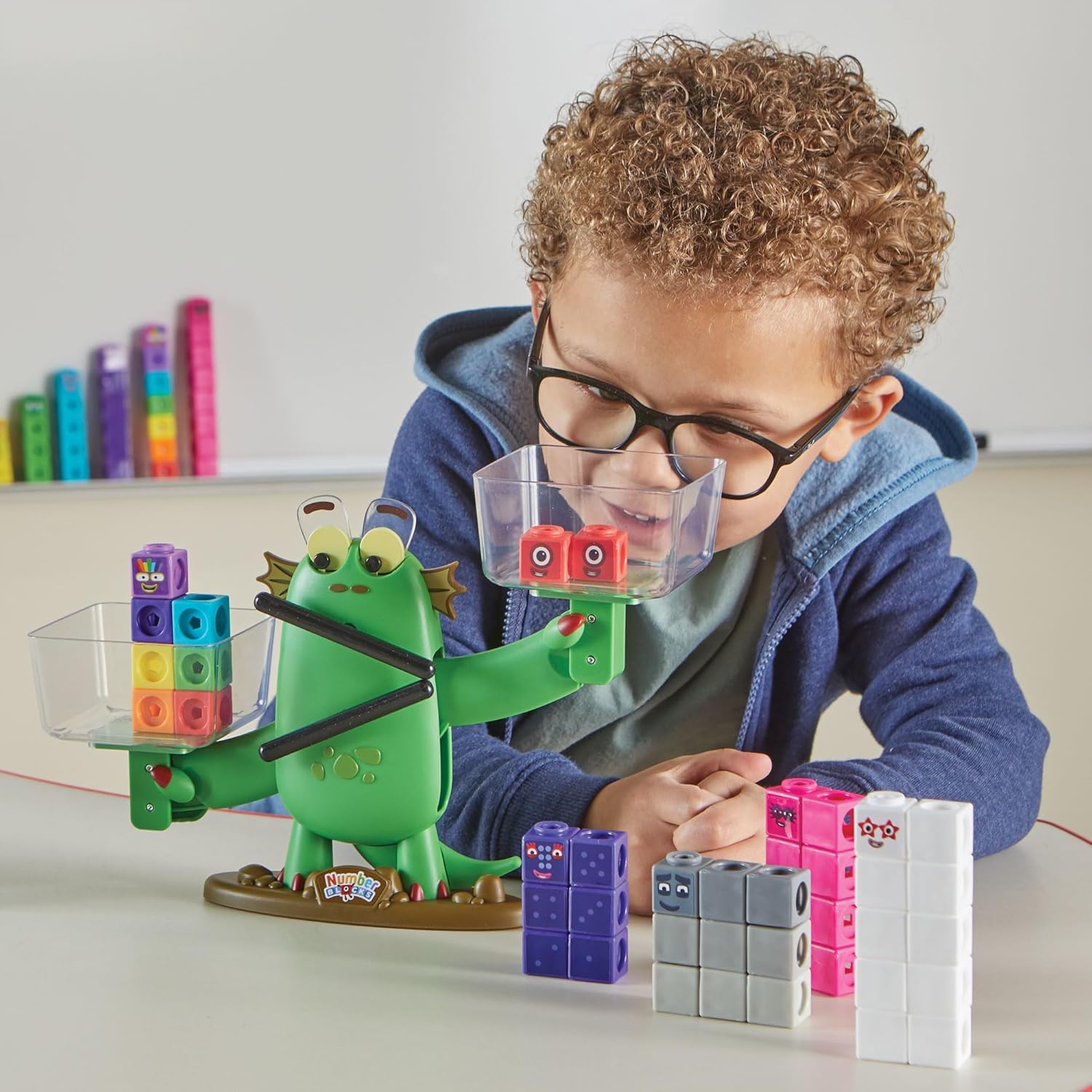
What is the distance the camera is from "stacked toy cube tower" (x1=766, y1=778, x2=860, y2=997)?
0.60 m

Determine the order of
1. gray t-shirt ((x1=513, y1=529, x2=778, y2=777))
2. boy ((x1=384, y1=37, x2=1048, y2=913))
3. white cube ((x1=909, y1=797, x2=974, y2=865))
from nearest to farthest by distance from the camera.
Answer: white cube ((x1=909, y1=797, x2=974, y2=865)) < boy ((x1=384, y1=37, x2=1048, y2=913)) < gray t-shirt ((x1=513, y1=529, x2=778, y2=777))

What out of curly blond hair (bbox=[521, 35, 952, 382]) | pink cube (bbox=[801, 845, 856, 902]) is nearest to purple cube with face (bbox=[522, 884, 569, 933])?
pink cube (bbox=[801, 845, 856, 902])

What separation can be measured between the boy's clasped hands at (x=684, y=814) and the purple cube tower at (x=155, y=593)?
24 cm

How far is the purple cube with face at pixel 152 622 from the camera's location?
669 millimetres

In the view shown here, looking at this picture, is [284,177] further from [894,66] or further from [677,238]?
[677,238]

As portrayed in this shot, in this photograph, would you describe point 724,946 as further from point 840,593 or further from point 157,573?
point 840,593

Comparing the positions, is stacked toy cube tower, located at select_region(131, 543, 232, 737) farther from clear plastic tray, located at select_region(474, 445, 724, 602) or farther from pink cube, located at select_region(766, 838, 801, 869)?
pink cube, located at select_region(766, 838, 801, 869)

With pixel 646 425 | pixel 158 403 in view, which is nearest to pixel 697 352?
pixel 646 425

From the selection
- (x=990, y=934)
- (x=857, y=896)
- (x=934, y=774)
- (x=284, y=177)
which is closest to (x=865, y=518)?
(x=934, y=774)

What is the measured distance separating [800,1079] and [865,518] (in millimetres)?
482

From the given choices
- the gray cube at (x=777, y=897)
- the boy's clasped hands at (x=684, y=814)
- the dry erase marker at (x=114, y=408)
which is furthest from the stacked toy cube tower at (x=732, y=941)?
the dry erase marker at (x=114, y=408)

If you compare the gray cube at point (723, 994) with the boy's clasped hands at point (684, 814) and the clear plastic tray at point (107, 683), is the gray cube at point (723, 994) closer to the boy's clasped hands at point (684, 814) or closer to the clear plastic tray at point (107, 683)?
the boy's clasped hands at point (684, 814)

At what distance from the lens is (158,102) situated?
185 centimetres

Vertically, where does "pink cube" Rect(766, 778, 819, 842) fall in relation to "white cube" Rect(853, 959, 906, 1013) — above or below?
above
